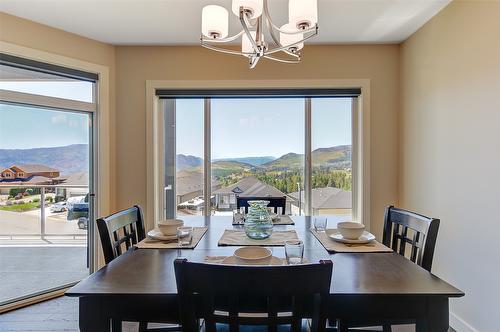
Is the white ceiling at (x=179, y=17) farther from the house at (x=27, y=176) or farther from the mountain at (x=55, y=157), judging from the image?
the house at (x=27, y=176)

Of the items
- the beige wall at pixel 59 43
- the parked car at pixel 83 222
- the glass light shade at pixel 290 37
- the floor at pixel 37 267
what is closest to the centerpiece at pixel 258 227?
the glass light shade at pixel 290 37

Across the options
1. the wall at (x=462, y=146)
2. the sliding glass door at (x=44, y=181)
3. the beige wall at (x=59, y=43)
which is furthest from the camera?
the sliding glass door at (x=44, y=181)

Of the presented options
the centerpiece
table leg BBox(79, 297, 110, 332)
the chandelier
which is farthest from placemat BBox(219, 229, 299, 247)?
the chandelier

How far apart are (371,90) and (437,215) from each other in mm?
1390

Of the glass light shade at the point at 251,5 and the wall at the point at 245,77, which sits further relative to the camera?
the wall at the point at 245,77

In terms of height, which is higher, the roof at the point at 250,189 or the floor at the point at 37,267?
the roof at the point at 250,189

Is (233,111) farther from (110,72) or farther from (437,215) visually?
(437,215)

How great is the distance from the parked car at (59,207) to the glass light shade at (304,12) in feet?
8.94

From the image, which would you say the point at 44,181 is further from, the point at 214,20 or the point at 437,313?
the point at 437,313

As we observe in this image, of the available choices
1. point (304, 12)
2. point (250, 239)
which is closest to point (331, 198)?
point (250, 239)

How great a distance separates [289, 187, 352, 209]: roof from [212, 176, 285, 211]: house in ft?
1.22

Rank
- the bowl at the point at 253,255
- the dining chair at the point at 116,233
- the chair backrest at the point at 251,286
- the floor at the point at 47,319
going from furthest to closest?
the floor at the point at 47,319 < the dining chair at the point at 116,233 < the bowl at the point at 253,255 < the chair backrest at the point at 251,286

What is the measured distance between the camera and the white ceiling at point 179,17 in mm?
2238

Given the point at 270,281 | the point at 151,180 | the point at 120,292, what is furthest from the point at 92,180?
the point at 270,281
